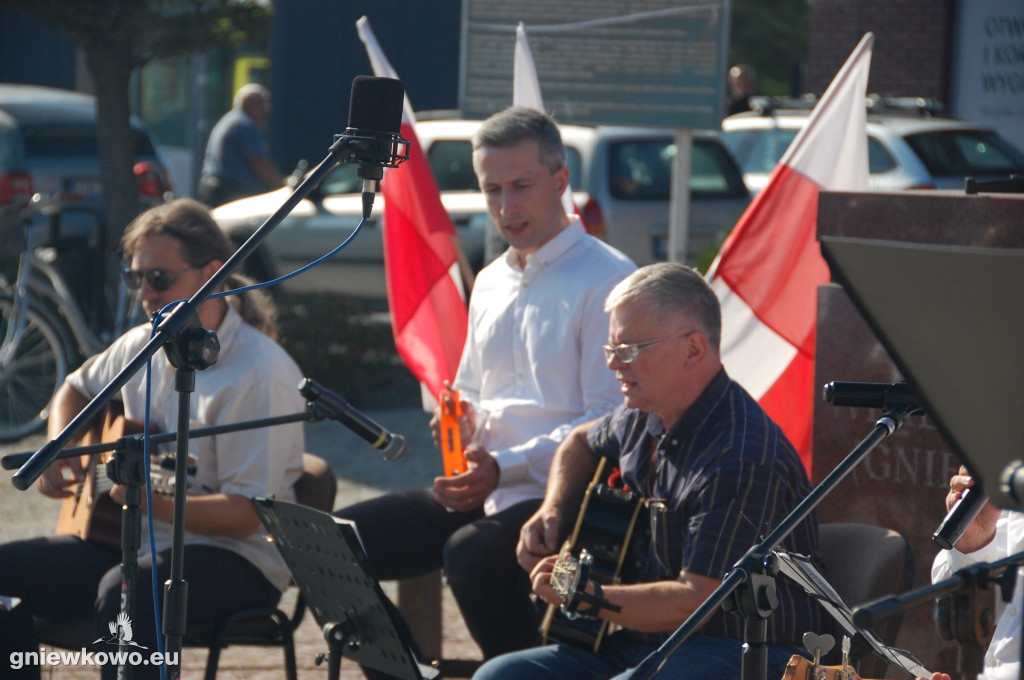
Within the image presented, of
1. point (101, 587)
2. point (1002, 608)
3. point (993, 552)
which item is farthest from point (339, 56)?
point (1002, 608)

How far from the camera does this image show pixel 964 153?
10.3 metres

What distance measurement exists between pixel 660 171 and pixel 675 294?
7.36 m

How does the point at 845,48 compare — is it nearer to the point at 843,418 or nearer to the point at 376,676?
the point at 843,418

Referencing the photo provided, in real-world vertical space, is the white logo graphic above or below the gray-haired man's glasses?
below

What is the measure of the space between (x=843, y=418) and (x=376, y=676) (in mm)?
1526

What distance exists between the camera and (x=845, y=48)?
1421 cm

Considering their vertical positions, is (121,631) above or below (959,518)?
below

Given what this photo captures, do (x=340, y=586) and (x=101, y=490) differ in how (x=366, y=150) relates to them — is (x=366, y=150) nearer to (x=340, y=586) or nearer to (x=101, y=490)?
(x=340, y=586)

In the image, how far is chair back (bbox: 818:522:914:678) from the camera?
2.80 metres

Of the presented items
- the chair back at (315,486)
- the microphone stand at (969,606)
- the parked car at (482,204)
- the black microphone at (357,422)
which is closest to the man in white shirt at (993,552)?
the microphone stand at (969,606)

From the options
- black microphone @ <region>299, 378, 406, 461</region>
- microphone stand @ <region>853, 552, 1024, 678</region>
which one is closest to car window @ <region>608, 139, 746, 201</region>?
black microphone @ <region>299, 378, 406, 461</region>

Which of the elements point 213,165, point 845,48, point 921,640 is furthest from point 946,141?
point 921,640

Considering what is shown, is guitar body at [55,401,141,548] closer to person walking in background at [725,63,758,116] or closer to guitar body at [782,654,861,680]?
guitar body at [782,654,861,680]

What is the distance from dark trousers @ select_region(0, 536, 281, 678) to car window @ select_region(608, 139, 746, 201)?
22.5 ft
